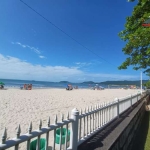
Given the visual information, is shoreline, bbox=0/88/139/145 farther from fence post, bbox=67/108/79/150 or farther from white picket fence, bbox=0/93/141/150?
fence post, bbox=67/108/79/150

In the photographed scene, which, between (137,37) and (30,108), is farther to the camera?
(30,108)

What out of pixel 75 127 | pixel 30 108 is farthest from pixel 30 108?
pixel 75 127

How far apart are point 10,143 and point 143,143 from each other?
15.7ft

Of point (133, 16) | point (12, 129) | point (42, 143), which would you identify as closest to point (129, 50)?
point (133, 16)

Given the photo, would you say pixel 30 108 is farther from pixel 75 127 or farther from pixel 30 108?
pixel 75 127

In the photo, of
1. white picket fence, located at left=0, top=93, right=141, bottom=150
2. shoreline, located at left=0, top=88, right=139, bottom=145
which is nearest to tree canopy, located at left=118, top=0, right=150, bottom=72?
white picket fence, located at left=0, top=93, right=141, bottom=150

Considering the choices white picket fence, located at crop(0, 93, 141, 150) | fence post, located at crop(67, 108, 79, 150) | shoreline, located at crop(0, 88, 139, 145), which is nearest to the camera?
white picket fence, located at crop(0, 93, 141, 150)

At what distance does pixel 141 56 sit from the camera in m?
6.19

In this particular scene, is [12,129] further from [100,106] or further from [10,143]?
[10,143]

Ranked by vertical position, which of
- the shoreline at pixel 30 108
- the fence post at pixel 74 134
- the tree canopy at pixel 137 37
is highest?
the tree canopy at pixel 137 37

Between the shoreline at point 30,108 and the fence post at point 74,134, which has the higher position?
the fence post at point 74,134

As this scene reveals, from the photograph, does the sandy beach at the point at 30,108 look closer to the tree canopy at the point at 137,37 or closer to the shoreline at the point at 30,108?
the shoreline at the point at 30,108

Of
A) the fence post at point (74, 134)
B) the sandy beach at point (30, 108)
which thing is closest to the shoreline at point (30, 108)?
the sandy beach at point (30, 108)

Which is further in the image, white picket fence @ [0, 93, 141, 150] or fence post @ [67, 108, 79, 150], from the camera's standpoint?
fence post @ [67, 108, 79, 150]
